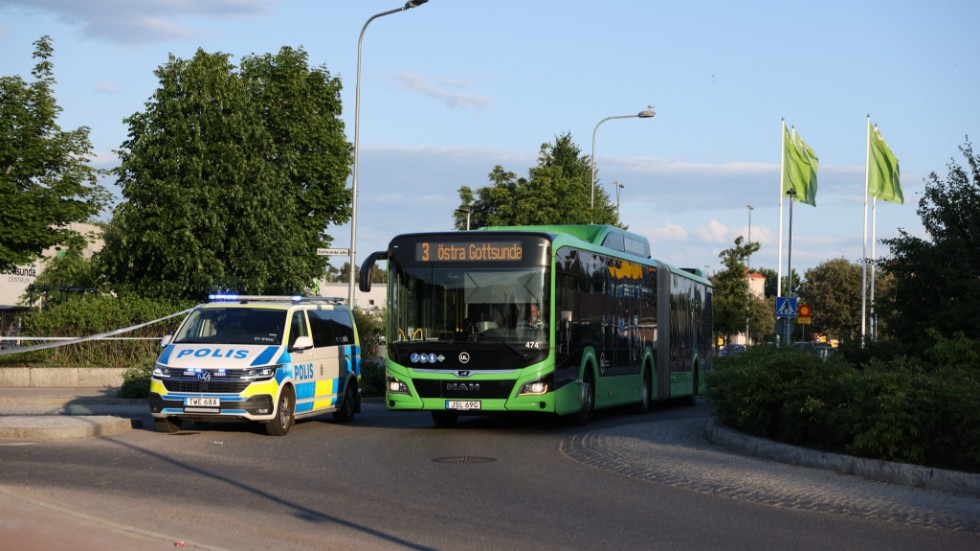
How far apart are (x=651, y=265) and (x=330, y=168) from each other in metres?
28.1

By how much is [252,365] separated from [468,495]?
653 cm

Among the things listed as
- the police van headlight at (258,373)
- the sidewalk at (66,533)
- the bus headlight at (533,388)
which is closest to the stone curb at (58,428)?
the police van headlight at (258,373)

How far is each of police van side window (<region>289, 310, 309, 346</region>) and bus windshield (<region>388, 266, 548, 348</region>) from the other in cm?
139

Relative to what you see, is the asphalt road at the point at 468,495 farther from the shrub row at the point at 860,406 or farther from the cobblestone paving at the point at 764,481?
the shrub row at the point at 860,406

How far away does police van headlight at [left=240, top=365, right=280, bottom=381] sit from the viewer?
1712cm

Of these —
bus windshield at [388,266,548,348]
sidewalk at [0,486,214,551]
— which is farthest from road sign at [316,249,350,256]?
sidewalk at [0,486,214,551]

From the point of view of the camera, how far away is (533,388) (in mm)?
17875

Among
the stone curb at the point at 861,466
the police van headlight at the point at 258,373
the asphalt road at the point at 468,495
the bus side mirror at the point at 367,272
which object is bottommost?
the asphalt road at the point at 468,495

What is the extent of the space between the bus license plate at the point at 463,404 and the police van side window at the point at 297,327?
2.46 metres

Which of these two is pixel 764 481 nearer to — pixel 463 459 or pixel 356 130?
pixel 463 459

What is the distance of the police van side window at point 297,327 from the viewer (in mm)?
18344

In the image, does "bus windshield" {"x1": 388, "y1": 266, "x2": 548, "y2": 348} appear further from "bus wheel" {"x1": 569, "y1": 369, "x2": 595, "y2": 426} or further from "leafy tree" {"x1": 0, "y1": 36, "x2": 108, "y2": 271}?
"leafy tree" {"x1": 0, "y1": 36, "x2": 108, "y2": 271}

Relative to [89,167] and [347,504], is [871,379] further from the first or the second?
[89,167]

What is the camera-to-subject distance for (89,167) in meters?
35.1
